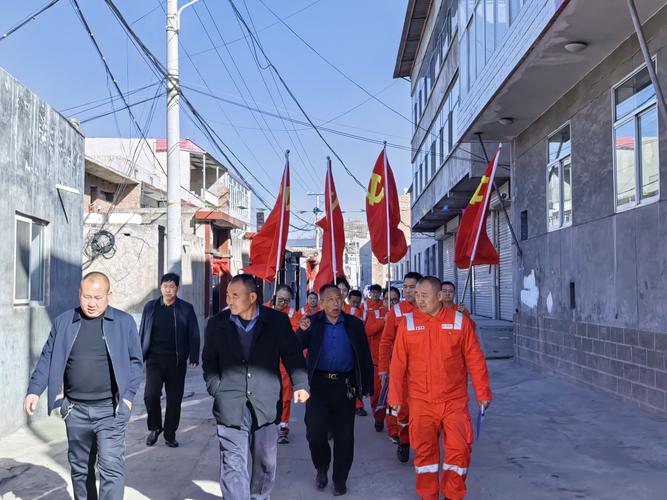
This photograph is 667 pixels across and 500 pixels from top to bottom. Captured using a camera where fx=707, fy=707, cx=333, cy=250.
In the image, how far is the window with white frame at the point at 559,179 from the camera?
11500mm

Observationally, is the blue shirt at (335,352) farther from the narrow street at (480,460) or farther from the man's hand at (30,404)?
the man's hand at (30,404)

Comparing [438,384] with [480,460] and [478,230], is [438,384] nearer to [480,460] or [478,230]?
[480,460]

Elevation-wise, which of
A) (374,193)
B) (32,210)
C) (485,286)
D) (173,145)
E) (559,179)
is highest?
(173,145)

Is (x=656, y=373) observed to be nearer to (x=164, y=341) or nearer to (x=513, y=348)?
(x=164, y=341)

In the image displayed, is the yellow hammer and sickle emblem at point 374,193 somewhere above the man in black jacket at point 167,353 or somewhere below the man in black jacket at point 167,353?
above

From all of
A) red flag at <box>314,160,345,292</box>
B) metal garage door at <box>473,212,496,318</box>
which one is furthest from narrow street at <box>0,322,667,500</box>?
metal garage door at <box>473,212,496,318</box>

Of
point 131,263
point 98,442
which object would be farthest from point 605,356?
point 131,263

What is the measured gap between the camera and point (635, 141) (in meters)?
8.90

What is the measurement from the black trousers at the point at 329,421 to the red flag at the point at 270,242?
4.27 metres

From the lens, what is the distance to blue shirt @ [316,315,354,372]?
20.3 feet

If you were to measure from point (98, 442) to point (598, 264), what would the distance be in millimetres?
7543

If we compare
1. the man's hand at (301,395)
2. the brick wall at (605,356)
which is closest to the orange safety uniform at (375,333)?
the brick wall at (605,356)

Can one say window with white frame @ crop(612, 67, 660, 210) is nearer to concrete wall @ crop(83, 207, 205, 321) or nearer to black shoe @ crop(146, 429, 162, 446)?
black shoe @ crop(146, 429, 162, 446)

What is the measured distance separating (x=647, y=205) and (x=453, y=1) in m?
13.1
